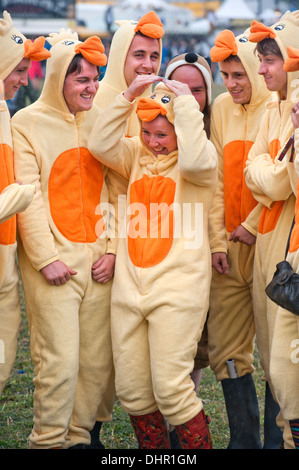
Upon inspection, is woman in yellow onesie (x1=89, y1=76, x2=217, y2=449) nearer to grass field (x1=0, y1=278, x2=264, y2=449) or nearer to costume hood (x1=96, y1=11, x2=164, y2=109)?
costume hood (x1=96, y1=11, x2=164, y2=109)

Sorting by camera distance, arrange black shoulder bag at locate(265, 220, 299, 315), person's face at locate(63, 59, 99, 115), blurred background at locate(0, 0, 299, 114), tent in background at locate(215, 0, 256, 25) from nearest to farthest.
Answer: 1. black shoulder bag at locate(265, 220, 299, 315)
2. person's face at locate(63, 59, 99, 115)
3. blurred background at locate(0, 0, 299, 114)
4. tent in background at locate(215, 0, 256, 25)

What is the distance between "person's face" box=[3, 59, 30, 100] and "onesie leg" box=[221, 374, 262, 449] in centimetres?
206

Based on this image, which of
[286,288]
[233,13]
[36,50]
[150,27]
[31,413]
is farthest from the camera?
[233,13]

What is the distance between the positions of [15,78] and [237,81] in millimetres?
1230

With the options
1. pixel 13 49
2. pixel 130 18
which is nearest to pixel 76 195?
pixel 13 49

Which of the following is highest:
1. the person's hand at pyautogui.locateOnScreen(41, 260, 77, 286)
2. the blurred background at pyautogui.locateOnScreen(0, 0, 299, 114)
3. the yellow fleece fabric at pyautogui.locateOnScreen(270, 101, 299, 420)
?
the blurred background at pyautogui.locateOnScreen(0, 0, 299, 114)

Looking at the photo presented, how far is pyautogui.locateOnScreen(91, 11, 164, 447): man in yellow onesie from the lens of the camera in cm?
400

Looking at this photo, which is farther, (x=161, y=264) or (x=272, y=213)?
(x=272, y=213)

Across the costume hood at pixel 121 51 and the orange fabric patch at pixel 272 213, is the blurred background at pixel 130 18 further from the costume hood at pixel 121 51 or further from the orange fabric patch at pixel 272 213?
the orange fabric patch at pixel 272 213

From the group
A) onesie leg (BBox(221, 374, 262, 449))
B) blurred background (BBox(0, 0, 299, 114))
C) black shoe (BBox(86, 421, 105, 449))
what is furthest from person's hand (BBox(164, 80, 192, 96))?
blurred background (BBox(0, 0, 299, 114))

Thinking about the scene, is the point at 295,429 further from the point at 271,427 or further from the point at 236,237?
the point at 236,237

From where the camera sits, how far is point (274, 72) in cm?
355
